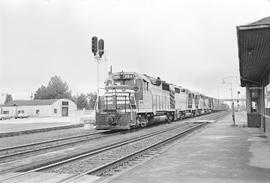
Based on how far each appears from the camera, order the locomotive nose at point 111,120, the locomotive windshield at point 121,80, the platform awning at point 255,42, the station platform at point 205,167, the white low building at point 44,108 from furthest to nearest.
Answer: the white low building at point 44,108
the locomotive windshield at point 121,80
the locomotive nose at point 111,120
the platform awning at point 255,42
the station platform at point 205,167

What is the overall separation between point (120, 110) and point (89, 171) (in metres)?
11.6

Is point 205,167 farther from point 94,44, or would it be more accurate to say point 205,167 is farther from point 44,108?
point 44,108

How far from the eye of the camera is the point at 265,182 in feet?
22.2

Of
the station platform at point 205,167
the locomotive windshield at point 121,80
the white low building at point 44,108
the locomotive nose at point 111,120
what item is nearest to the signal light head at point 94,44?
the locomotive windshield at point 121,80

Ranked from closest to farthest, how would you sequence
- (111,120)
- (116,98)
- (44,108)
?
(111,120)
(116,98)
(44,108)

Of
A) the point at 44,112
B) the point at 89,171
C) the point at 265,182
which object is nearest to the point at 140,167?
the point at 89,171

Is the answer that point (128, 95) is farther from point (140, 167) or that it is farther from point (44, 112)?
point (44, 112)

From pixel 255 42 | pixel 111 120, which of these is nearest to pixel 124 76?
pixel 111 120

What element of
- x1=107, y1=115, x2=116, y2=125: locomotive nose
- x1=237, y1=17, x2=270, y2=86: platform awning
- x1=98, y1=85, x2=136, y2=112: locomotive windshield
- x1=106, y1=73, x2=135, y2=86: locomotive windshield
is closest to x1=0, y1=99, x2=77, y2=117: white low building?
x1=106, y1=73, x2=135, y2=86: locomotive windshield

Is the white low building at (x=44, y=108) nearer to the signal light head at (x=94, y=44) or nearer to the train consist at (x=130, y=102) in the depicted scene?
the train consist at (x=130, y=102)

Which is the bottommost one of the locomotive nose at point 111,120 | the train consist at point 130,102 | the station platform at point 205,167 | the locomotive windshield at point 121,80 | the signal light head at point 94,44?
the station platform at point 205,167

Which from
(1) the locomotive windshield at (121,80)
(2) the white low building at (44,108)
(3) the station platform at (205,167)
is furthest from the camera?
(2) the white low building at (44,108)

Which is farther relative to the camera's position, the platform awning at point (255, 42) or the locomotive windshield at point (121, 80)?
the locomotive windshield at point (121, 80)

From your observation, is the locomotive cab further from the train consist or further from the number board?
the number board
